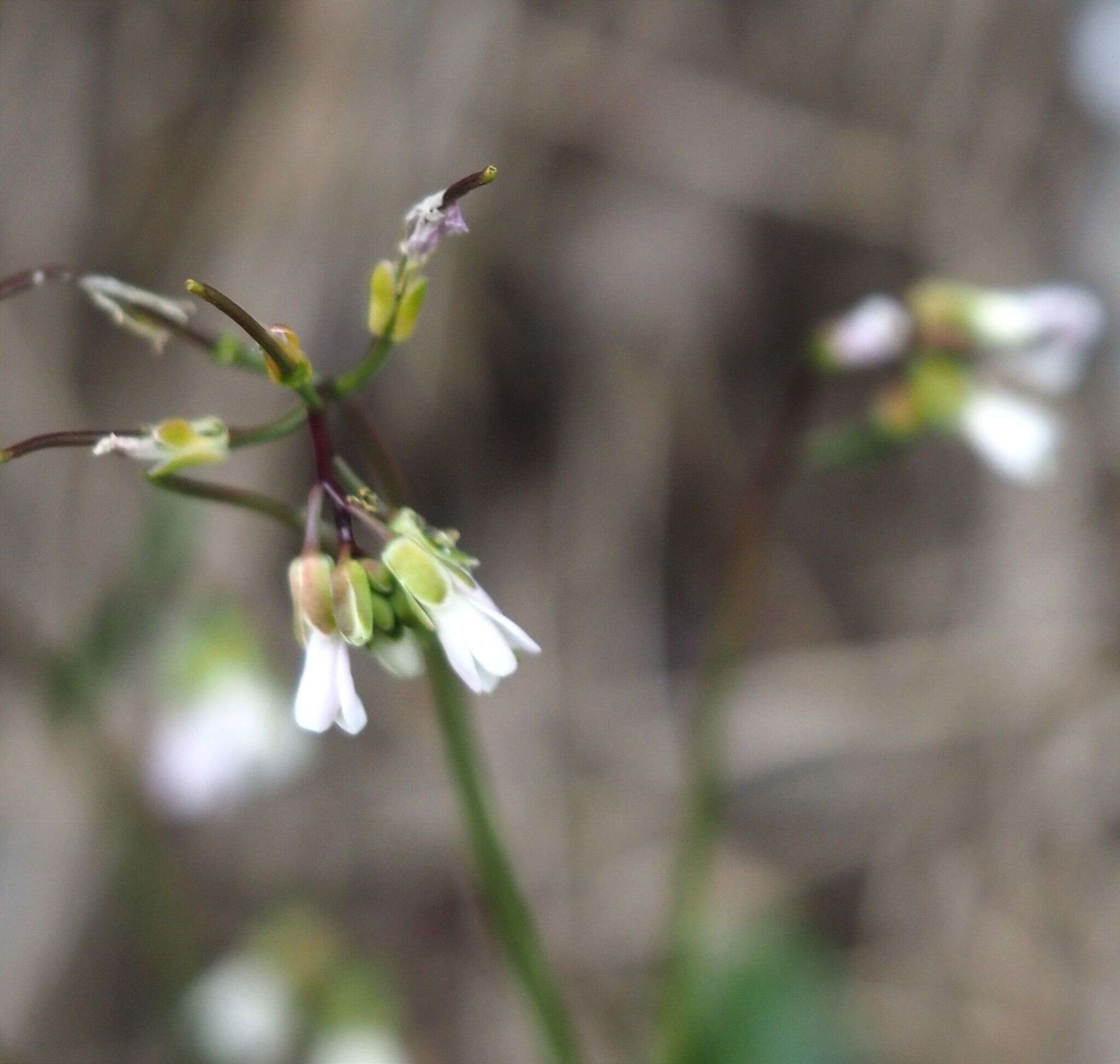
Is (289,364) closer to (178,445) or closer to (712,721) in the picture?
(178,445)

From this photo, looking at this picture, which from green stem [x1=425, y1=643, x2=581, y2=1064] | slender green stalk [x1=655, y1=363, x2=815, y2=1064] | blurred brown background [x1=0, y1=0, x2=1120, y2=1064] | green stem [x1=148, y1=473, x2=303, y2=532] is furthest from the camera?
blurred brown background [x1=0, y1=0, x2=1120, y2=1064]

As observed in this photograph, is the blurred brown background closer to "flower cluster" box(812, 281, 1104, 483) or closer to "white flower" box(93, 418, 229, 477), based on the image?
"flower cluster" box(812, 281, 1104, 483)

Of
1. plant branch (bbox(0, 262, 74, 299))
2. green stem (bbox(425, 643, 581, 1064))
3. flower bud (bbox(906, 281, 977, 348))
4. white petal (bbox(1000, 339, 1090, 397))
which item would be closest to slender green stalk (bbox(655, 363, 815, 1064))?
flower bud (bbox(906, 281, 977, 348))

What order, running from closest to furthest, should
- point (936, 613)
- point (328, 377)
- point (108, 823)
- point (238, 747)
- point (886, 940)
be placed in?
point (328, 377) < point (238, 747) < point (108, 823) < point (886, 940) < point (936, 613)

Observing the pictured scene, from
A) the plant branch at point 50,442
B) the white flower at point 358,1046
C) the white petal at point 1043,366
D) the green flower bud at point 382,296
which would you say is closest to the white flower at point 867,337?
the white petal at point 1043,366

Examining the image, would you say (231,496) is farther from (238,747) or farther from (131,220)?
(131,220)

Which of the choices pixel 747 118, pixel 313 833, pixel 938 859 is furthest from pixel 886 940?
pixel 747 118
